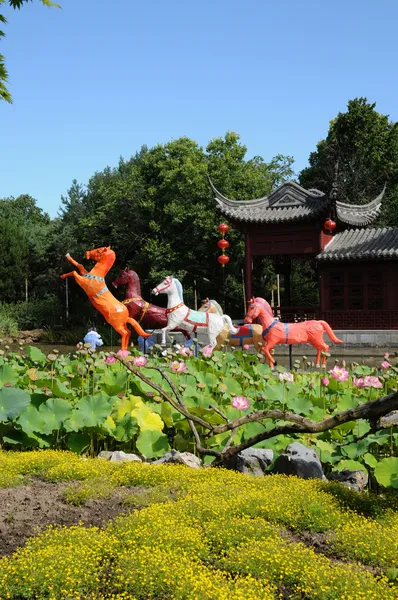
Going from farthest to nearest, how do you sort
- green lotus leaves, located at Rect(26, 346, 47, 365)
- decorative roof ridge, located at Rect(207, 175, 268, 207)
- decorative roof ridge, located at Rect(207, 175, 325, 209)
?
decorative roof ridge, located at Rect(207, 175, 325, 209)
decorative roof ridge, located at Rect(207, 175, 268, 207)
green lotus leaves, located at Rect(26, 346, 47, 365)

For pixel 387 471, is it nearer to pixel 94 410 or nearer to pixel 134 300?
pixel 94 410

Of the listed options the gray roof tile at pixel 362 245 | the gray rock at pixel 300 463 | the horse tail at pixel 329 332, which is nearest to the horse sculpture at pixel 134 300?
the horse tail at pixel 329 332

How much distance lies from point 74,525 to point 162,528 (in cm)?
49

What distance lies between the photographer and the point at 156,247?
22344 mm

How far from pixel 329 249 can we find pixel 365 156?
1144 cm

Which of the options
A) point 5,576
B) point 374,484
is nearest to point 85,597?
point 5,576

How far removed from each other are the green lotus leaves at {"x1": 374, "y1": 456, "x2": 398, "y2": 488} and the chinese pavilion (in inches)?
586

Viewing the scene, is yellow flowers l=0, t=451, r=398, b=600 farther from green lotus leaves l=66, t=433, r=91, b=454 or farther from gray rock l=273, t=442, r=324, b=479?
green lotus leaves l=66, t=433, r=91, b=454

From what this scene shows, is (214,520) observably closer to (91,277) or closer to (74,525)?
(74,525)

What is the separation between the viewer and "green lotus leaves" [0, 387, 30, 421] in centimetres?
424

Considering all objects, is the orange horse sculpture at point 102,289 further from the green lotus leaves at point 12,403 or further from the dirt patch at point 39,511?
the dirt patch at point 39,511

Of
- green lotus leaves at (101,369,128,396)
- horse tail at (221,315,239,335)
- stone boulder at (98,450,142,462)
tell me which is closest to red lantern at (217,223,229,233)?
horse tail at (221,315,239,335)

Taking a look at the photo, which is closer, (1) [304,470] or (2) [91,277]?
(1) [304,470]

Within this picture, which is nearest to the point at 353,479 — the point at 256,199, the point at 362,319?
the point at 362,319
